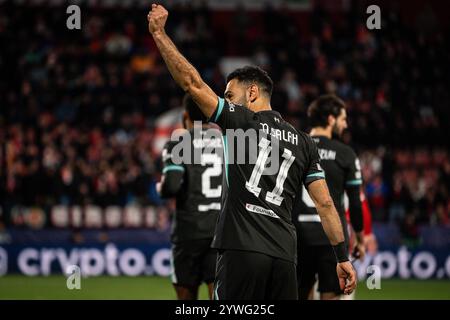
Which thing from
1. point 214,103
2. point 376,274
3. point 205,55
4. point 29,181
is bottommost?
point 376,274

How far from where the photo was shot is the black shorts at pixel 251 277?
190 inches

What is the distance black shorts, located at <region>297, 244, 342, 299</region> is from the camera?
714 centimetres

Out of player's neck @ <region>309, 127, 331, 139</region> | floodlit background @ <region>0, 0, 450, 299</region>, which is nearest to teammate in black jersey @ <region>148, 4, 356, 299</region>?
player's neck @ <region>309, 127, 331, 139</region>

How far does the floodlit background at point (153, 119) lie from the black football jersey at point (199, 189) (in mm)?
4212

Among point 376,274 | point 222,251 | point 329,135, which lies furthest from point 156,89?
point 222,251

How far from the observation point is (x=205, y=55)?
2080cm

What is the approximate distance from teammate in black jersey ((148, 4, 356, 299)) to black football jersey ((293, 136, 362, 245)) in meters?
1.90

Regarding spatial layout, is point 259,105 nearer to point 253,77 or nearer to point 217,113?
point 253,77

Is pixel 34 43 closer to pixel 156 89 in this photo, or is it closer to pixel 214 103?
pixel 156 89

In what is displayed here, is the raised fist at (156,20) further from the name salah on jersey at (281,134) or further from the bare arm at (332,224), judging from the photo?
the bare arm at (332,224)

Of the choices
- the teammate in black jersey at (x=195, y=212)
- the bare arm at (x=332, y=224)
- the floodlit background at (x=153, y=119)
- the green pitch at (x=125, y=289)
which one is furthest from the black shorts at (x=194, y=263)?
the floodlit background at (x=153, y=119)

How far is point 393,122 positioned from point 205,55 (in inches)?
202

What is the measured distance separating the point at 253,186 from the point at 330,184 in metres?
2.44

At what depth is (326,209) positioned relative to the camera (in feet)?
17.1
